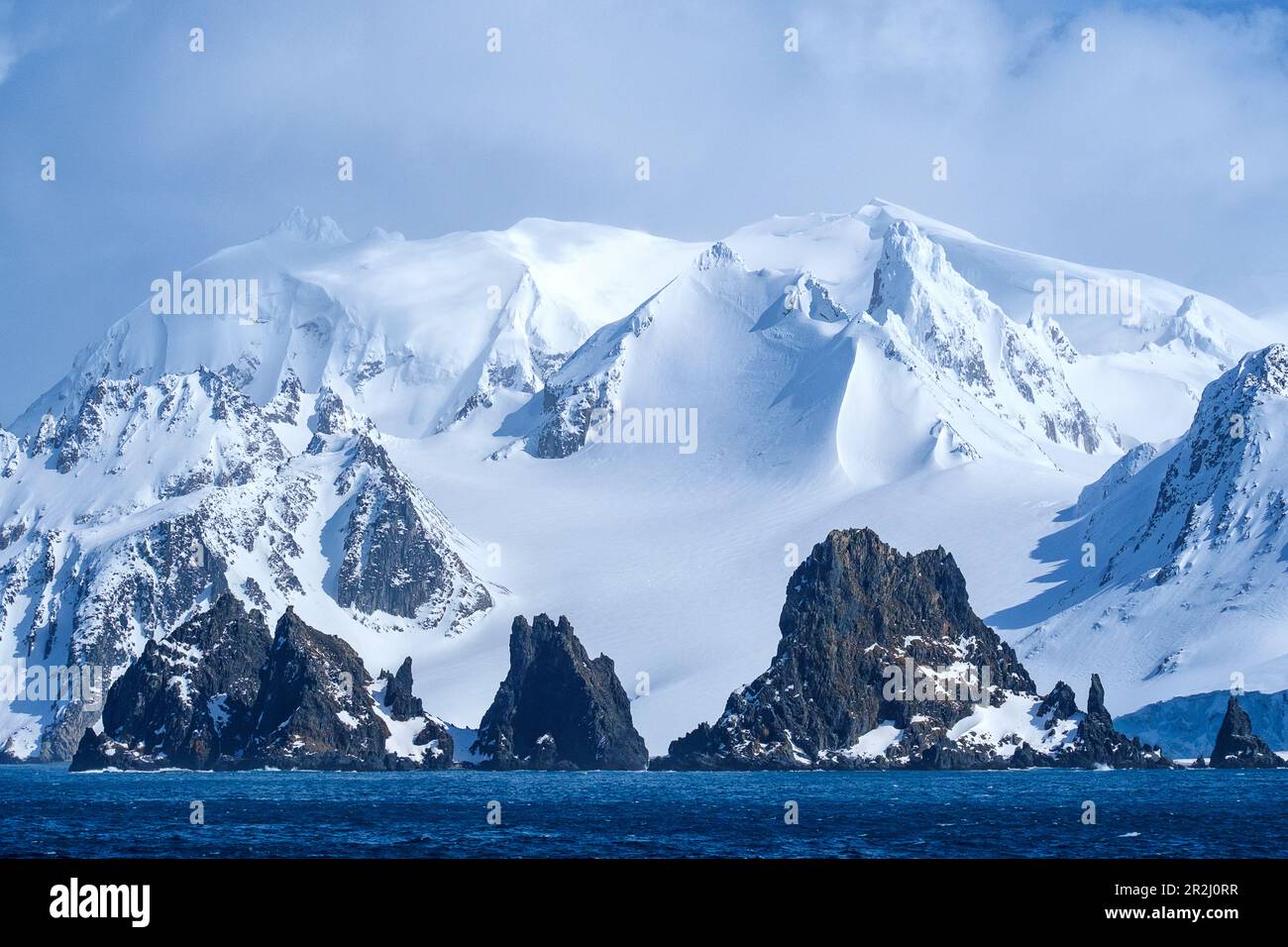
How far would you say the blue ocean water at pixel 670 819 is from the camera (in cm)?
11162

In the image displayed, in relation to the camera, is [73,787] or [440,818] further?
[73,787]

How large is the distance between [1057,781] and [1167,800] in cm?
3337

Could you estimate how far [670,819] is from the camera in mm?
139250

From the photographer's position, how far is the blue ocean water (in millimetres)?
111625
